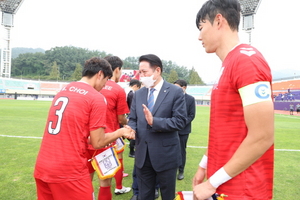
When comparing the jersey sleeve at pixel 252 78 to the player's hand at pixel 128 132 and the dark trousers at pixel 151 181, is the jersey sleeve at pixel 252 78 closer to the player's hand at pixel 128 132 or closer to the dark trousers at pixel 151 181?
the player's hand at pixel 128 132

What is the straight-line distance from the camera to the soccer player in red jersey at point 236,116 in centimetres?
117

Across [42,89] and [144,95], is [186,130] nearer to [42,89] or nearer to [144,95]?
[144,95]

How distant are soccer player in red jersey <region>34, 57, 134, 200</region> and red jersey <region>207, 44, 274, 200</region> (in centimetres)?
132

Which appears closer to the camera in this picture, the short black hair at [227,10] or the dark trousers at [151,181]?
the short black hair at [227,10]

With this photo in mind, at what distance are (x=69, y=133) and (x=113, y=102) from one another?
74.7 inches

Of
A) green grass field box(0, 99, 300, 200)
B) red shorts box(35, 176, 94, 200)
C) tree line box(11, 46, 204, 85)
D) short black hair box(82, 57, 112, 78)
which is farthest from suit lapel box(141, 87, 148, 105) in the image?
tree line box(11, 46, 204, 85)

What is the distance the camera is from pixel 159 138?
2.86m

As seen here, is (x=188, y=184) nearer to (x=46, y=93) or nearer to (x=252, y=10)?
(x=252, y=10)

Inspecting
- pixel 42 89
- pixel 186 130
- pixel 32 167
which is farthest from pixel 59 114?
pixel 42 89

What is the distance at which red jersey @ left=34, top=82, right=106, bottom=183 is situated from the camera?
2035 mm

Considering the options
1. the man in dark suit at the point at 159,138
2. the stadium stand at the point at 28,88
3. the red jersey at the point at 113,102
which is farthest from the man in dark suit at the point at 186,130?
the stadium stand at the point at 28,88

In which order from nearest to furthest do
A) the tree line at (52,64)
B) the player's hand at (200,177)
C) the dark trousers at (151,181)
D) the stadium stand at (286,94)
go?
1. the player's hand at (200,177)
2. the dark trousers at (151,181)
3. the stadium stand at (286,94)
4. the tree line at (52,64)

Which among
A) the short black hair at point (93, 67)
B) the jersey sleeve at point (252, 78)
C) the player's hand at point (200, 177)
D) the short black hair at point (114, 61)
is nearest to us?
the jersey sleeve at point (252, 78)

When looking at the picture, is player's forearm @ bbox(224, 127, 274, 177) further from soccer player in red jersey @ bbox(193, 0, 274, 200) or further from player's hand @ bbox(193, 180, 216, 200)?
player's hand @ bbox(193, 180, 216, 200)
